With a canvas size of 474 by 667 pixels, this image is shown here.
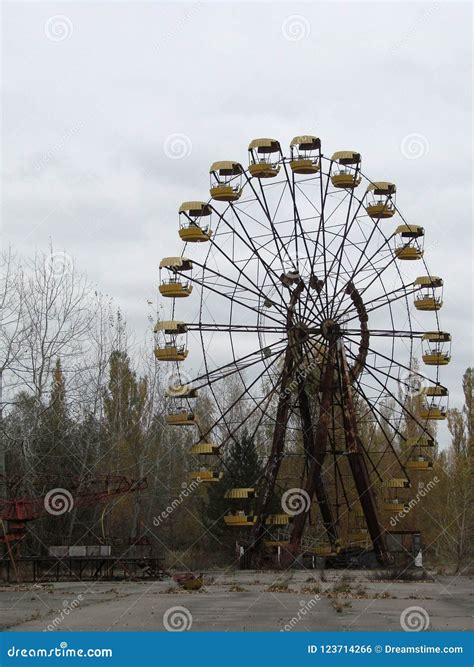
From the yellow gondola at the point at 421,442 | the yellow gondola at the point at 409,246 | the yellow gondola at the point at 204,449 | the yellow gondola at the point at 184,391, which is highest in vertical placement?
the yellow gondola at the point at 409,246

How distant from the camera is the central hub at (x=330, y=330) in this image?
40.5 m

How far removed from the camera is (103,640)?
17625 mm

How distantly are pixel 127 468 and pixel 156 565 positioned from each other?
15585mm

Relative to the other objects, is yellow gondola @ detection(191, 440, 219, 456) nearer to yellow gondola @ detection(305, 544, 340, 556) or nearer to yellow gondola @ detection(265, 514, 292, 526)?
yellow gondola @ detection(265, 514, 292, 526)

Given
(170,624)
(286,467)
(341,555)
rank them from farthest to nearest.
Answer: (286,467) → (341,555) → (170,624)

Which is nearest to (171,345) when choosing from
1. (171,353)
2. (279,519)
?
(171,353)

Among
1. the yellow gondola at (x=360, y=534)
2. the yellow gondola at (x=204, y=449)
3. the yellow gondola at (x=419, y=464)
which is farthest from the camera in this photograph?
the yellow gondola at (x=360, y=534)

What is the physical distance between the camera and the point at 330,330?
133 feet

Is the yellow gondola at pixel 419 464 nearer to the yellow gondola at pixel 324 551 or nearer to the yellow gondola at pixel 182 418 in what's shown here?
the yellow gondola at pixel 324 551

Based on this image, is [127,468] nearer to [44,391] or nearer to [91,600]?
[44,391]

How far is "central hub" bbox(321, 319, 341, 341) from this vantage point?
133 feet

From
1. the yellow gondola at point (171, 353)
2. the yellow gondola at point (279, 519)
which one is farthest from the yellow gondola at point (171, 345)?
the yellow gondola at point (279, 519)

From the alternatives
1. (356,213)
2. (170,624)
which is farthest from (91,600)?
(356,213)

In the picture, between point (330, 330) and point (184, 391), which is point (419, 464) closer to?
point (330, 330)
